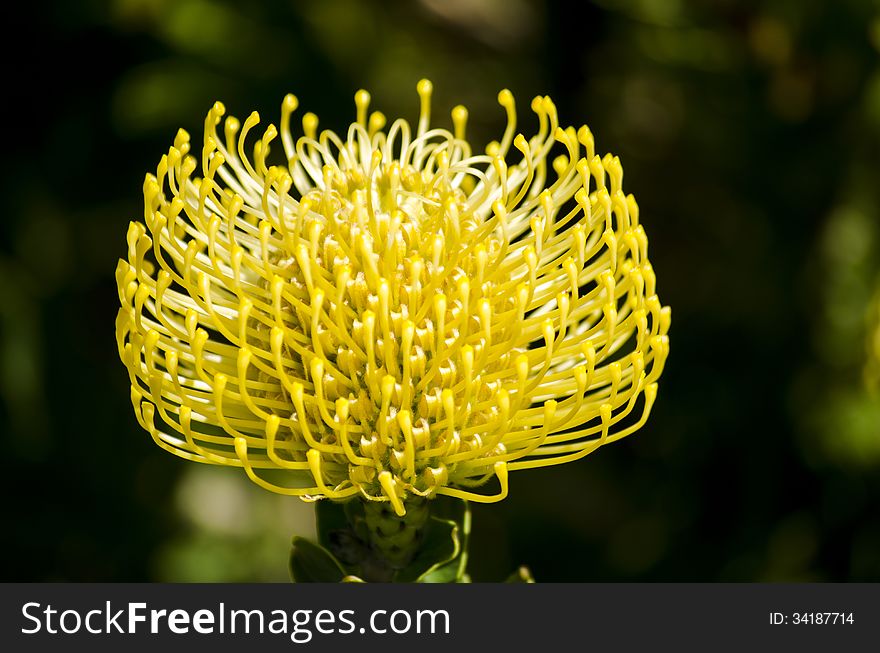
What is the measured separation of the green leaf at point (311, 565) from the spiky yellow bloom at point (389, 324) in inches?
6.1

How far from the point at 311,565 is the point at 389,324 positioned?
0.50 meters

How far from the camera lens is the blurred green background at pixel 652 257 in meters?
3.01

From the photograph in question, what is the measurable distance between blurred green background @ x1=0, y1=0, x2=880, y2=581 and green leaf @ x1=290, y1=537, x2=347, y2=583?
1407 millimetres

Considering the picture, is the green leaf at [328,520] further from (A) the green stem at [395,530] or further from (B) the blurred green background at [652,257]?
(B) the blurred green background at [652,257]

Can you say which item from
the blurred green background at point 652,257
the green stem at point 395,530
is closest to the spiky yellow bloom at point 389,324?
the green stem at point 395,530

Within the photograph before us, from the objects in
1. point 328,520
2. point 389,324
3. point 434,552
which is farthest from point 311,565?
point 389,324

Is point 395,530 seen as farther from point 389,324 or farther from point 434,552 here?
point 389,324

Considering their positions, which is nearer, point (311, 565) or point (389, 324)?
point (389, 324)

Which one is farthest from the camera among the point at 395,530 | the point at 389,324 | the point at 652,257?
the point at 652,257

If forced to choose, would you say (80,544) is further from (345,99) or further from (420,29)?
(420,29)

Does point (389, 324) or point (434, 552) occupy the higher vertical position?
point (389, 324)

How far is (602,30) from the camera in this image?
11.5 feet

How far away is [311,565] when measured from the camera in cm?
189

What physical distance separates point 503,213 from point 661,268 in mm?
2004
